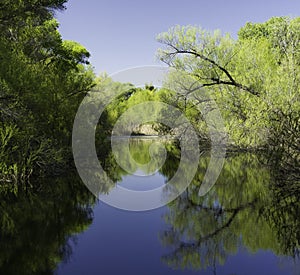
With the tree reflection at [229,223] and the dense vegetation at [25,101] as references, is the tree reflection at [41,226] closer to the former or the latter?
the dense vegetation at [25,101]

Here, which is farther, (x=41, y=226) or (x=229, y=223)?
(x=229, y=223)

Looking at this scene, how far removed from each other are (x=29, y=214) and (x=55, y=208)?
0.90 meters

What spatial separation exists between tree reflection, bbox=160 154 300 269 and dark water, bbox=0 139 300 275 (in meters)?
0.02

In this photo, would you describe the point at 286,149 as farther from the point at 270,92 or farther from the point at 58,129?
the point at 58,129

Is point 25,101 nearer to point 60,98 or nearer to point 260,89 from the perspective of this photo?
point 60,98

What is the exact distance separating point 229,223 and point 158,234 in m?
1.88

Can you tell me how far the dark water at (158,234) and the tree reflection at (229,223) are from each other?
2cm

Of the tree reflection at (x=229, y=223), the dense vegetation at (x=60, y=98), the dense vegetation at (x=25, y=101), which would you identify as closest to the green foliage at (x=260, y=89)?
the dense vegetation at (x=60, y=98)

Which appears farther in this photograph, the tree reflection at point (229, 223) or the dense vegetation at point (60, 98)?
the dense vegetation at point (60, 98)

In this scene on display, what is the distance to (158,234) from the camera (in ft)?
25.8

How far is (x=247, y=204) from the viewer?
10.2 m

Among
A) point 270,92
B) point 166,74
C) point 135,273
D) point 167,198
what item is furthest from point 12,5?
point 166,74

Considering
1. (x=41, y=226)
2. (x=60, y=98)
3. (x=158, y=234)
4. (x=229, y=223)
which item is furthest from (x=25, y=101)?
(x=229, y=223)

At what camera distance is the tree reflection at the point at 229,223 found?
21.8 feet
